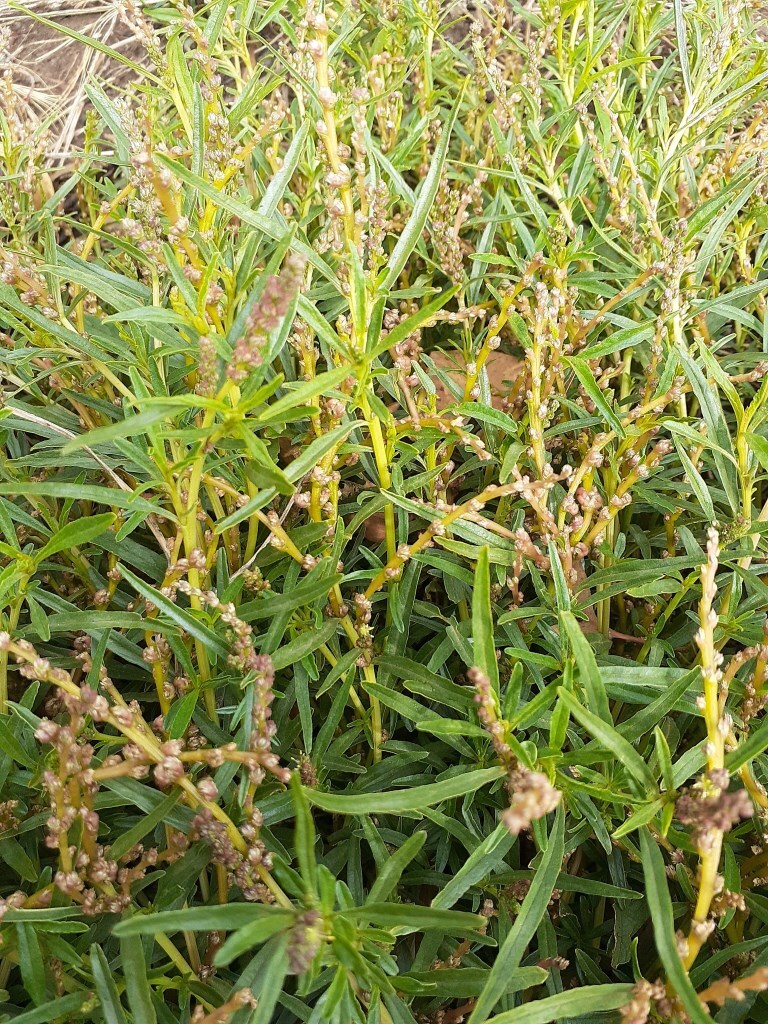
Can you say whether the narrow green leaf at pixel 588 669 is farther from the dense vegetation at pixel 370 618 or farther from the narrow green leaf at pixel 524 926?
the narrow green leaf at pixel 524 926

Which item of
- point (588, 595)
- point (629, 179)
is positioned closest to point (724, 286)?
point (629, 179)

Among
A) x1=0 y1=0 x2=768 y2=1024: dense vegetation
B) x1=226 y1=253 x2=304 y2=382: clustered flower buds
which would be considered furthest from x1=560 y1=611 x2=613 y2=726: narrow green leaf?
x1=226 y1=253 x2=304 y2=382: clustered flower buds

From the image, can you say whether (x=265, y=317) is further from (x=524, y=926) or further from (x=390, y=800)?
(x=524, y=926)

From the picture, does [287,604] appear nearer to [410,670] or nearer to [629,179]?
[410,670]

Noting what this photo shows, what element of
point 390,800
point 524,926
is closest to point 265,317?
point 390,800

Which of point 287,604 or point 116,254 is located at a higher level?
point 116,254

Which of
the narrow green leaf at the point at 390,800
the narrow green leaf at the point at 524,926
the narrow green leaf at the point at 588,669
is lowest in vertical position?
the narrow green leaf at the point at 524,926

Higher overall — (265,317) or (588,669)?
(265,317)

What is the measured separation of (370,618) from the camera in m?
1.34

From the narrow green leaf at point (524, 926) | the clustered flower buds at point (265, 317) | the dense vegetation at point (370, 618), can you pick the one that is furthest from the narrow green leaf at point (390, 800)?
the clustered flower buds at point (265, 317)

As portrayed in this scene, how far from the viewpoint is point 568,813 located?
125 cm

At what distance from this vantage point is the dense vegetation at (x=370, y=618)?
2.98 feet

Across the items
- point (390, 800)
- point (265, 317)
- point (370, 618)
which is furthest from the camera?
point (370, 618)

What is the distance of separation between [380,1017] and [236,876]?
26cm
